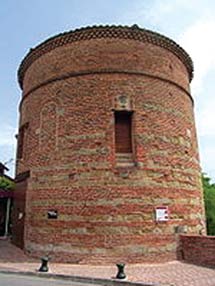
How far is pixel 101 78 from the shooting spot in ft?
39.3

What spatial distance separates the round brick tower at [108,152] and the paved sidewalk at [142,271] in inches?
20.7

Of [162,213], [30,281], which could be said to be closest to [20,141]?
[162,213]

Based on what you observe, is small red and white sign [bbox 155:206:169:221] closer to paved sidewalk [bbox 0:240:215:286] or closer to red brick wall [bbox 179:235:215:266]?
red brick wall [bbox 179:235:215:266]

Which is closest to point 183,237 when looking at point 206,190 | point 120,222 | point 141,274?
point 120,222

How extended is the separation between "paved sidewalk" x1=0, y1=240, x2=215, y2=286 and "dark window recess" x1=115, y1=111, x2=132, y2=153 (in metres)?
3.96

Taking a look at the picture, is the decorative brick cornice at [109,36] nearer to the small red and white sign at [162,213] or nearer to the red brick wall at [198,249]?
the small red and white sign at [162,213]

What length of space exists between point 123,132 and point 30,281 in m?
5.95

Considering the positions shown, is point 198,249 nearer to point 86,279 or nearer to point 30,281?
point 86,279

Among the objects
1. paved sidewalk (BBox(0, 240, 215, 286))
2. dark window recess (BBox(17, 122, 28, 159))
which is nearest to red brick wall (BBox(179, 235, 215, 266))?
paved sidewalk (BBox(0, 240, 215, 286))

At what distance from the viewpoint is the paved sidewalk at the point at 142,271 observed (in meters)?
7.76

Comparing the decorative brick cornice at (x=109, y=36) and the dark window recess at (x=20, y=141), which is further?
the dark window recess at (x=20, y=141)

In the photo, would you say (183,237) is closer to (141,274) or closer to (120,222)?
(120,222)

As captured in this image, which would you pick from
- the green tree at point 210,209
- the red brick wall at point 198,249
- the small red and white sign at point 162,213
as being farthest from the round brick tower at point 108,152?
the green tree at point 210,209

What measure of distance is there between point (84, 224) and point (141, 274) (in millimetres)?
2764
